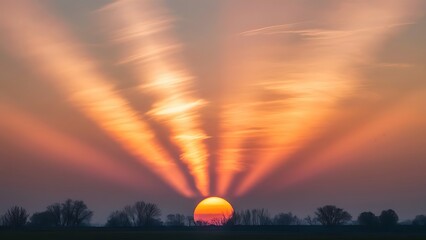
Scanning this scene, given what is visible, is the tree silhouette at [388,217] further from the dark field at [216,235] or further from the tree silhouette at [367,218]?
the dark field at [216,235]

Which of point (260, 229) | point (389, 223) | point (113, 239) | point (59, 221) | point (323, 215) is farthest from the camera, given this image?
point (59, 221)

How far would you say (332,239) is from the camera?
63.2 m

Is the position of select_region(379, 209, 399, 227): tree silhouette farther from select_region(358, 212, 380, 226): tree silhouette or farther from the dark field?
the dark field

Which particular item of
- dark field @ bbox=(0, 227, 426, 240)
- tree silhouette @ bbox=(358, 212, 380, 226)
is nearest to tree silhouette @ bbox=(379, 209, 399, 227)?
tree silhouette @ bbox=(358, 212, 380, 226)

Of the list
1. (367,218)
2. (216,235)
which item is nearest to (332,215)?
(367,218)

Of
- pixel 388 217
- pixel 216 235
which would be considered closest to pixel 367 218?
pixel 388 217

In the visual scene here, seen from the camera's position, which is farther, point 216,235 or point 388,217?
point 388,217

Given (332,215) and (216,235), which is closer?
(216,235)

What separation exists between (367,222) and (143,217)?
73.1m

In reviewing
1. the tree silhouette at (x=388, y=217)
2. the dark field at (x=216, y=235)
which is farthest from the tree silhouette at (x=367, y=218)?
the dark field at (x=216, y=235)

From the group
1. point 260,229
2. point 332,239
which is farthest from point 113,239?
point 260,229

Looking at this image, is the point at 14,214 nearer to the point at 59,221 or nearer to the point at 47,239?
the point at 59,221

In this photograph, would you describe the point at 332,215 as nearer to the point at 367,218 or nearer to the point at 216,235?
the point at 367,218

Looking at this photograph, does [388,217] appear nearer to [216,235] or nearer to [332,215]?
[332,215]
